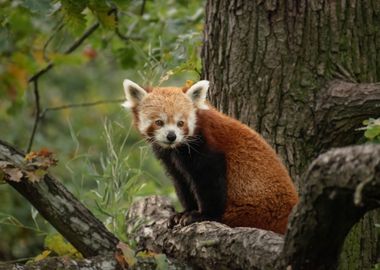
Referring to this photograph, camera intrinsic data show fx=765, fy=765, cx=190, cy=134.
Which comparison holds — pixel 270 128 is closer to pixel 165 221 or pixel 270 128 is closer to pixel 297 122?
pixel 297 122

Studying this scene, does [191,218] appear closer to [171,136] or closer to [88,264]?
[171,136]

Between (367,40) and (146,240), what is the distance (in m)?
1.72

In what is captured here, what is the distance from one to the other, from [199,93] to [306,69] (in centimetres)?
63

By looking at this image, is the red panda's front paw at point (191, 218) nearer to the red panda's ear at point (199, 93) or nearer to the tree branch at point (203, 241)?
the tree branch at point (203, 241)

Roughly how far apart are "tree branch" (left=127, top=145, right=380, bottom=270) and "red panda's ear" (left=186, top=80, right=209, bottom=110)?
813 millimetres

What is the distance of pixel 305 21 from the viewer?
4.41 meters

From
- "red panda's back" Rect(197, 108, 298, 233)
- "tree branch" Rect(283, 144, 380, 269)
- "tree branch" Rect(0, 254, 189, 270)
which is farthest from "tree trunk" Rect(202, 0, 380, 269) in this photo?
"tree branch" Rect(283, 144, 380, 269)

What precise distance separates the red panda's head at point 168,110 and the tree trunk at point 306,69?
13.6 inches

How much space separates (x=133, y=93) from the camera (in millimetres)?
4629

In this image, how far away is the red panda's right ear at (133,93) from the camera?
4.59m

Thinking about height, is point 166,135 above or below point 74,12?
below

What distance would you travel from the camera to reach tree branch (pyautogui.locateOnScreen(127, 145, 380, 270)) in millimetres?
2443

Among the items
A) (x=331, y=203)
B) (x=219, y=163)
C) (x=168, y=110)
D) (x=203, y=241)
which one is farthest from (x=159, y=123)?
(x=331, y=203)

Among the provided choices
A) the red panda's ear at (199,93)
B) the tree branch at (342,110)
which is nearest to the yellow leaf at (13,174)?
the red panda's ear at (199,93)
